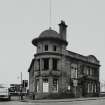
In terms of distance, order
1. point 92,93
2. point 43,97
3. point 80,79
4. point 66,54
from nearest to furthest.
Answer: point 43,97
point 66,54
point 80,79
point 92,93

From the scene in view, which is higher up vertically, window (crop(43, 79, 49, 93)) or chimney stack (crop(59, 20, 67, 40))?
chimney stack (crop(59, 20, 67, 40))

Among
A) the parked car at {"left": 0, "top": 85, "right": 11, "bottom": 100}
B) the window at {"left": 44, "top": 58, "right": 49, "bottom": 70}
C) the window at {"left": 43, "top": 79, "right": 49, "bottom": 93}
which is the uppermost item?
the window at {"left": 44, "top": 58, "right": 49, "bottom": 70}

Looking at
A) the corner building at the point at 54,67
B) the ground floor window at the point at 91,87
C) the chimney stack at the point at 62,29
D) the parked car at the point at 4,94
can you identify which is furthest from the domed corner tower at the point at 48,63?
the ground floor window at the point at 91,87

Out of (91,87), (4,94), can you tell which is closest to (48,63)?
(4,94)

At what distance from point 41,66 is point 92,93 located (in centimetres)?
1520

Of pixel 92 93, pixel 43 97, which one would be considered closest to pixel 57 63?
pixel 43 97

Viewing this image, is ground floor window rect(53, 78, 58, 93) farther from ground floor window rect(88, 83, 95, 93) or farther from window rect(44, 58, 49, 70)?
ground floor window rect(88, 83, 95, 93)

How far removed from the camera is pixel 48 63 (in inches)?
1588

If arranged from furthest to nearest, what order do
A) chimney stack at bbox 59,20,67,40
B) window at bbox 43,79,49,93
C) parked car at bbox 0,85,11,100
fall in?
chimney stack at bbox 59,20,67,40 < window at bbox 43,79,49,93 < parked car at bbox 0,85,11,100

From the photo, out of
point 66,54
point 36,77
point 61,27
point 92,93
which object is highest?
point 61,27

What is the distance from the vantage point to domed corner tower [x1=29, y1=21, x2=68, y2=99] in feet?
131

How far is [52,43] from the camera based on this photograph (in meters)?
41.1

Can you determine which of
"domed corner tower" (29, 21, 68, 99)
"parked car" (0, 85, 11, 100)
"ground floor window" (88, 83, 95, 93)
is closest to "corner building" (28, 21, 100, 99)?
Result: "domed corner tower" (29, 21, 68, 99)

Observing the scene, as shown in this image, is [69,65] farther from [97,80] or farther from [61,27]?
[97,80]
